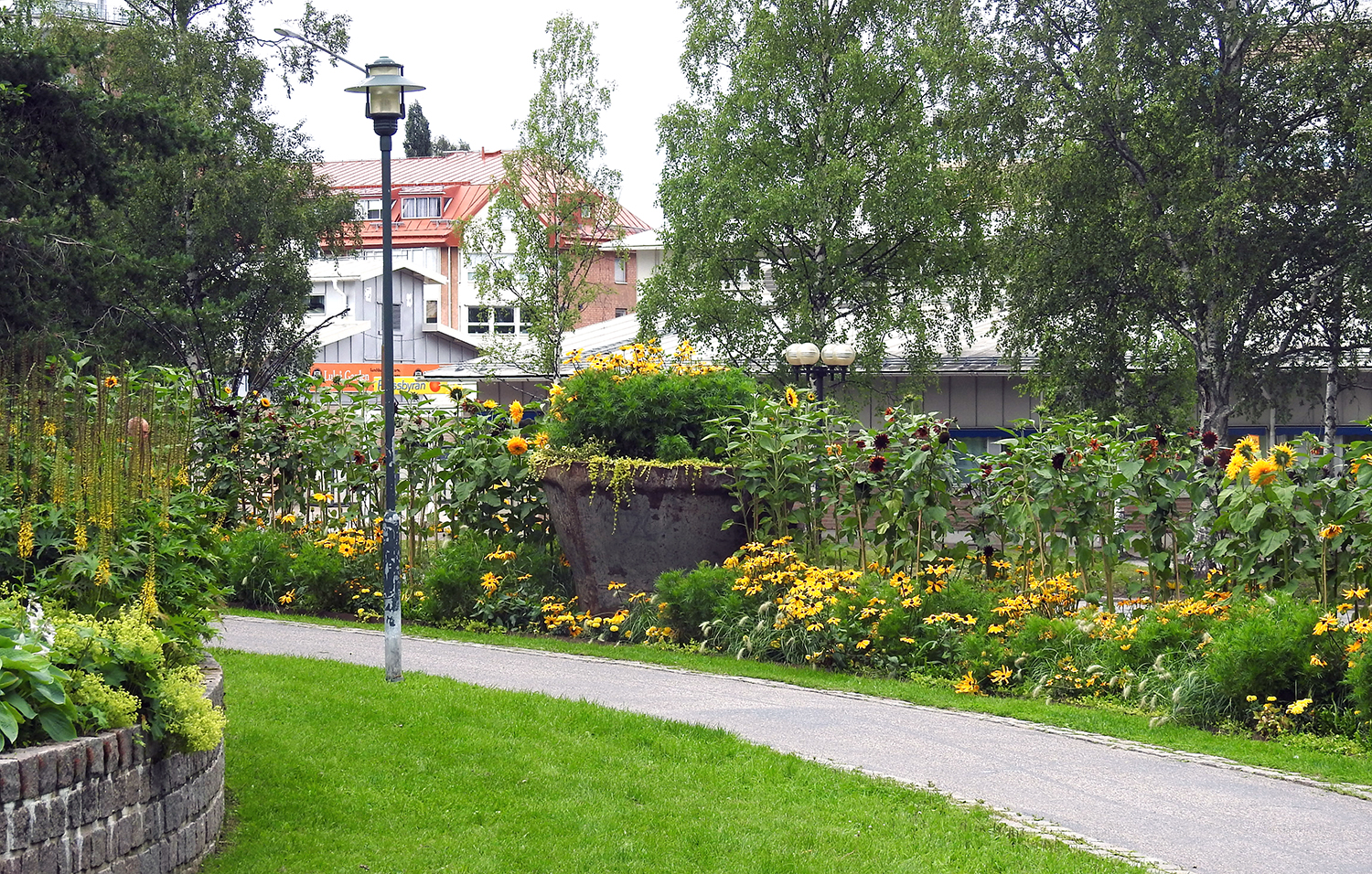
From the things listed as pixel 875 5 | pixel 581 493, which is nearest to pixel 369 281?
pixel 875 5

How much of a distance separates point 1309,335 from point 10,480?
64.3 ft

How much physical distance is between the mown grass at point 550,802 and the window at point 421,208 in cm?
5253

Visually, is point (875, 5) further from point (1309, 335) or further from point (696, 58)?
point (1309, 335)

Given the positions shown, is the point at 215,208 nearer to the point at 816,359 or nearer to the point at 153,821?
the point at 816,359

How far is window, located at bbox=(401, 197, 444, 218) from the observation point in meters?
57.8

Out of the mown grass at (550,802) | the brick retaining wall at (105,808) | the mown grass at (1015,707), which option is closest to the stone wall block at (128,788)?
the brick retaining wall at (105,808)

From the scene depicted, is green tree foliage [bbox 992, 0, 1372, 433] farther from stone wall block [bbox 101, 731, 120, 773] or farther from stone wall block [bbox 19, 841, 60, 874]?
stone wall block [bbox 19, 841, 60, 874]

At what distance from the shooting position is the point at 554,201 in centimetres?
3381

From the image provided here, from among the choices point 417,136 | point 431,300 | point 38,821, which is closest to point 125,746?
point 38,821

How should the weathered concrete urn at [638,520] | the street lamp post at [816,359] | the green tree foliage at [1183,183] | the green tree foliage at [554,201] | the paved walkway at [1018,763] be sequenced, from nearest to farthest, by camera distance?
the paved walkway at [1018,763]
the weathered concrete urn at [638,520]
the street lamp post at [816,359]
the green tree foliage at [1183,183]
the green tree foliage at [554,201]

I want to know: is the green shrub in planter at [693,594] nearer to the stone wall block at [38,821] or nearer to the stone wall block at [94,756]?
the stone wall block at [94,756]

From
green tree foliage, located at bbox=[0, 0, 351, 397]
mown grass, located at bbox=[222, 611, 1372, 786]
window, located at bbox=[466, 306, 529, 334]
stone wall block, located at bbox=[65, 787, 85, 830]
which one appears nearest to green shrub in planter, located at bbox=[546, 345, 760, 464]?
mown grass, located at bbox=[222, 611, 1372, 786]

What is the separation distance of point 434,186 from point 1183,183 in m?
43.8

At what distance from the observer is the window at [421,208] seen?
189ft
